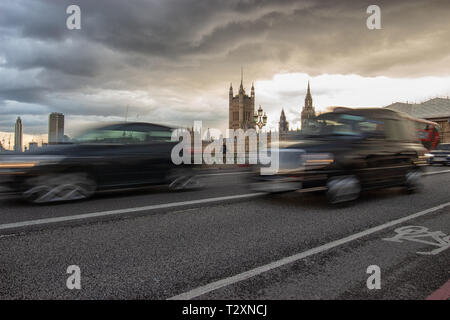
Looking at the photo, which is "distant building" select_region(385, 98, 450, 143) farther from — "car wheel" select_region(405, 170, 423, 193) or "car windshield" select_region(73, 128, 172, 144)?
"car windshield" select_region(73, 128, 172, 144)

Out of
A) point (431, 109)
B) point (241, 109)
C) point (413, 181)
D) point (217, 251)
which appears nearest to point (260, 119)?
point (413, 181)

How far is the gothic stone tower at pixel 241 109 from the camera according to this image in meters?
127

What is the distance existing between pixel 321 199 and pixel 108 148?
5.13 meters

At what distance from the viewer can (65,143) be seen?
6.39m

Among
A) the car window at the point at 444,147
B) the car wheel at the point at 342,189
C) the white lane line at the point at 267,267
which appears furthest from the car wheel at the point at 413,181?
the car window at the point at 444,147

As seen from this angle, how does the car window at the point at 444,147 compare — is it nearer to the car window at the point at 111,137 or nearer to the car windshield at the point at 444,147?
the car windshield at the point at 444,147

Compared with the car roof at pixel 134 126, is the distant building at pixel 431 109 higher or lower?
higher

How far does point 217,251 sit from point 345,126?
15.1ft

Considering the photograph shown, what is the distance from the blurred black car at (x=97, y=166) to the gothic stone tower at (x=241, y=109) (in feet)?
391
